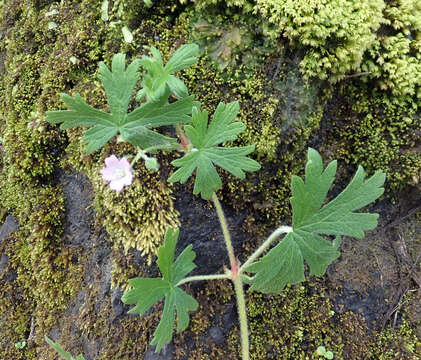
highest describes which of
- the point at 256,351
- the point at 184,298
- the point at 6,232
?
the point at 184,298

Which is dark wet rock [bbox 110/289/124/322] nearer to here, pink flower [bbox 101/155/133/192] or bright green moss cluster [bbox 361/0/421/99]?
pink flower [bbox 101/155/133/192]

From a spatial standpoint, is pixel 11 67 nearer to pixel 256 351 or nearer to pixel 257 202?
pixel 257 202

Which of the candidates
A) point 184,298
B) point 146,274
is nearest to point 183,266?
point 184,298

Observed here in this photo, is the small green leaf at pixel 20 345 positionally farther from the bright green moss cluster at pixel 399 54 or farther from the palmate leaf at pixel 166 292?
the bright green moss cluster at pixel 399 54

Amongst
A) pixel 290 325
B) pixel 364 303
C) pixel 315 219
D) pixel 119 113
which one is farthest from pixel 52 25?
pixel 364 303

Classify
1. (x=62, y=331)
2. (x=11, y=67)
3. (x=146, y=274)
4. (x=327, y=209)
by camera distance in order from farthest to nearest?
(x=11, y=67)
(x=62, y=331)
(x=146, y=274)
(x=327, y=209)

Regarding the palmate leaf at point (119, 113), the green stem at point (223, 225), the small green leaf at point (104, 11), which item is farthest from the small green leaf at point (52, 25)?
the green stem at point (223, 225)
